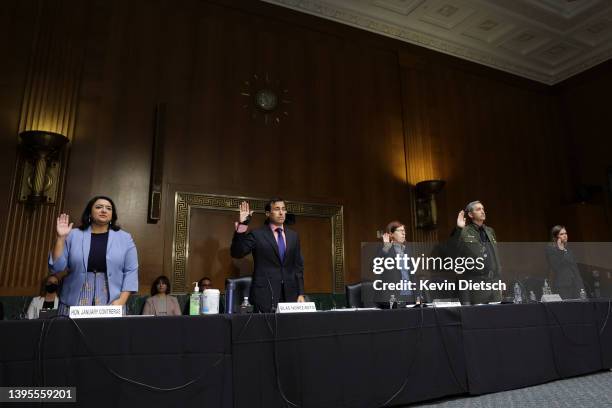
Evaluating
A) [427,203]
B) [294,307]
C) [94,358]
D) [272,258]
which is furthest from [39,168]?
[427,203]

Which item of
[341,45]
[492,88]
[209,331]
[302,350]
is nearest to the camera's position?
[209,331]

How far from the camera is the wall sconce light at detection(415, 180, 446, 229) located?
206 inches

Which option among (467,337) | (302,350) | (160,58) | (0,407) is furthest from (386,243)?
(160,58)

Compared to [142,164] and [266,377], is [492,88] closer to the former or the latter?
[142,164]

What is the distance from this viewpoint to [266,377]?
5.53 ft

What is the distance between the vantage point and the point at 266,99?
184 inches

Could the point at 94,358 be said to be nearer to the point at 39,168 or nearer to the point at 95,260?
the point at 95,260

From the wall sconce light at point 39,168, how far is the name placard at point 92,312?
2.37 metres

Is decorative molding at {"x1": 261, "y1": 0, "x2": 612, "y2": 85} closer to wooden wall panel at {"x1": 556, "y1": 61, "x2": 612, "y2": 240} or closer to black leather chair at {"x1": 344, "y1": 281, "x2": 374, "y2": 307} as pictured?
wooden wall panel at {"x1": 556, "y1": 61, "x2": 612, "y2": 240}

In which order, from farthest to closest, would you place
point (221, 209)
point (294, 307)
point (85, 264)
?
point (221, 209) < point (85, 264) < point (294, 307)

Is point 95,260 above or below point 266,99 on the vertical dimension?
below

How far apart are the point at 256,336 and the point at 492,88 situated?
245 inches

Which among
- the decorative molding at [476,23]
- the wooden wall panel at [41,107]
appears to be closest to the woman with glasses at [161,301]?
the wooden wall panel at [41,107]

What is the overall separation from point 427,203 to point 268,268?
3219 millimetres
